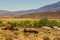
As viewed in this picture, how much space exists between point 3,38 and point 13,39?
4.16 feet

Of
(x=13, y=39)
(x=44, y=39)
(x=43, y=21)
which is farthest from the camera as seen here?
(x=43, y=21)

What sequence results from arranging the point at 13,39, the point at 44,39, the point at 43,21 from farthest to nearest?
1. the point at 43,21
2. the point at 44,39
3. the point at 13,39

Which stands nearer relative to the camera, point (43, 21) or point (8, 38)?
point (8, 38)

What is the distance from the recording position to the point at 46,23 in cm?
5328

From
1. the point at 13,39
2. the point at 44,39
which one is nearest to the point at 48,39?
the point at 44,39

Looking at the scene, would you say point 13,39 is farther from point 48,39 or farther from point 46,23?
point 46,23

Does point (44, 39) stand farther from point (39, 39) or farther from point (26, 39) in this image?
point (26, 39)

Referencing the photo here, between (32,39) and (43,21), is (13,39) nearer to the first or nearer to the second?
(32,39)

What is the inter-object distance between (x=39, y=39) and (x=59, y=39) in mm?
2406

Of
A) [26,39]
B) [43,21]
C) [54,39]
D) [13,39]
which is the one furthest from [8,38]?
[43,21]

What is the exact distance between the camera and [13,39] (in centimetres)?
2312

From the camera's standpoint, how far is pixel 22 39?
23.7 m

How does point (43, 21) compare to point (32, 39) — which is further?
point (43, 21)

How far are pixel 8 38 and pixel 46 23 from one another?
101ft
